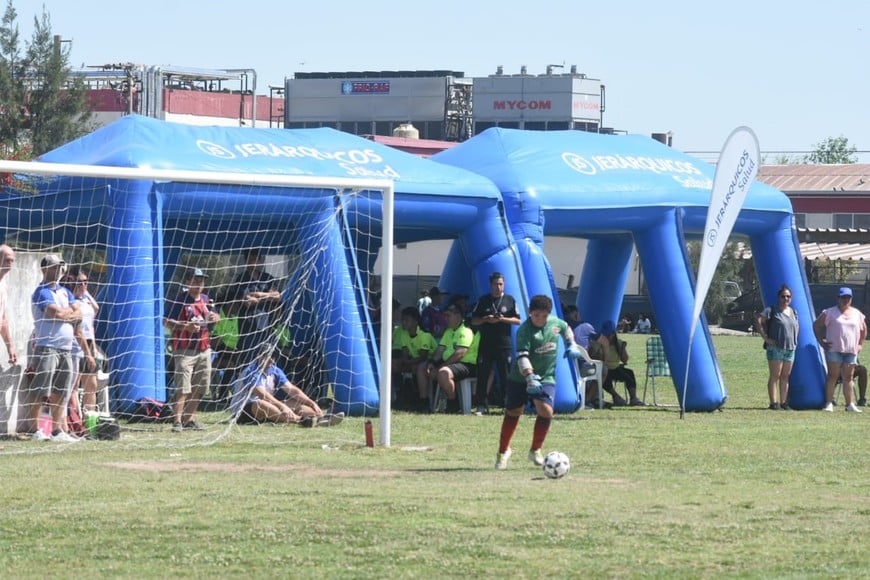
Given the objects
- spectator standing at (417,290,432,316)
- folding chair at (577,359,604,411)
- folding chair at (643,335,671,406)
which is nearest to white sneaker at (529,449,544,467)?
folding chair at (577,359,604,411)

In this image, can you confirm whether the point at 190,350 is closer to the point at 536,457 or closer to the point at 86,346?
the point at 86,346

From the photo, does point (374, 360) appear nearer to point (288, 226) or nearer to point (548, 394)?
point (288, 226)

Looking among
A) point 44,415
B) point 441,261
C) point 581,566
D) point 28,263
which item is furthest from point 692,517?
point 441,261

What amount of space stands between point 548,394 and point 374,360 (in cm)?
519

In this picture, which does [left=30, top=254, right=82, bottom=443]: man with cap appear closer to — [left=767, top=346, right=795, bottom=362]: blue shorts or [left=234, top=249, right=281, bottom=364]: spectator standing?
[left=234, top=249, right=281, bottom=364]: spectator standing

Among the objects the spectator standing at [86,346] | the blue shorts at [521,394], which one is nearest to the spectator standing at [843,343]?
the blue shorts at [521,394]

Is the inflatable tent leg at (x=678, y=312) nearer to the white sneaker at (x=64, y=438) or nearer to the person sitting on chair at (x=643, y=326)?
the white sneaker at (x=64, y=438)

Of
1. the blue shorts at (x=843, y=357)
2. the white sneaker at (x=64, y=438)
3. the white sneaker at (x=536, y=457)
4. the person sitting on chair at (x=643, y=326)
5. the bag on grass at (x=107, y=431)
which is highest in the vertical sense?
the blue shorts at (x=843, y=357)

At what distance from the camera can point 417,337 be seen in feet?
61.2

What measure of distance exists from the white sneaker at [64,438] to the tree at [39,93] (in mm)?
28609

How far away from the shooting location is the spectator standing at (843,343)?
64.5ft

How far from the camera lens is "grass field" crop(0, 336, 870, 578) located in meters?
8.02

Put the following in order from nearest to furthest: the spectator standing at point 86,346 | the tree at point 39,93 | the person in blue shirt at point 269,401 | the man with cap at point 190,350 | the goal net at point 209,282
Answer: the spectator standing at point 86,346 → the man with cap at point 190,350 → the goal net at point 209,282 → the person in blue shirt at point 269,401 → the tree at point 39,93

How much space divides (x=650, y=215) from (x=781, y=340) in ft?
7.68
